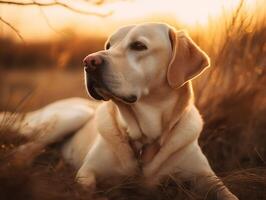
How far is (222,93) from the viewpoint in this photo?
5.70 meters

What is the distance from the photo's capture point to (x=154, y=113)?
429 cm

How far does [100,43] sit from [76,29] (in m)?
1.36

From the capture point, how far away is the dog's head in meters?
3.87

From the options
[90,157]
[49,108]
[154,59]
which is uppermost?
[154,59]

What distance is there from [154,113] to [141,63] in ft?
1.29

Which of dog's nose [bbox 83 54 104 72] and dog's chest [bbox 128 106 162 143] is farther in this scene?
dog's chest [bbox 128 106 162 143]

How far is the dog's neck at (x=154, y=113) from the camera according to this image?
4250 millimetres

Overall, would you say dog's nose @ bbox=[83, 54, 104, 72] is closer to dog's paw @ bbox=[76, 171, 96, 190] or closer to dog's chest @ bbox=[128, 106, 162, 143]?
dog's chest @ bbox=[128, 106, 162, 143]

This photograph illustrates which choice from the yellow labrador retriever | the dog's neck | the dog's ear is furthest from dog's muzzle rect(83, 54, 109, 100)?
the dog's ear

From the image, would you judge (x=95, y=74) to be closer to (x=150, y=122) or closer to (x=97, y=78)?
(x=97, y=78)

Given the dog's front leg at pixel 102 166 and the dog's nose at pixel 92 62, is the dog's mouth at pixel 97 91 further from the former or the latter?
the dog's front leg at pixel 102 166

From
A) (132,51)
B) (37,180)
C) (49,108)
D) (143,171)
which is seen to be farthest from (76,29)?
(37,180)

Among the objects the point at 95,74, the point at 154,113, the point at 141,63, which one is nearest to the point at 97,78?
the point at 95,74

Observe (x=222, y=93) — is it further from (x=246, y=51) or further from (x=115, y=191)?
(x=115, y=191)
